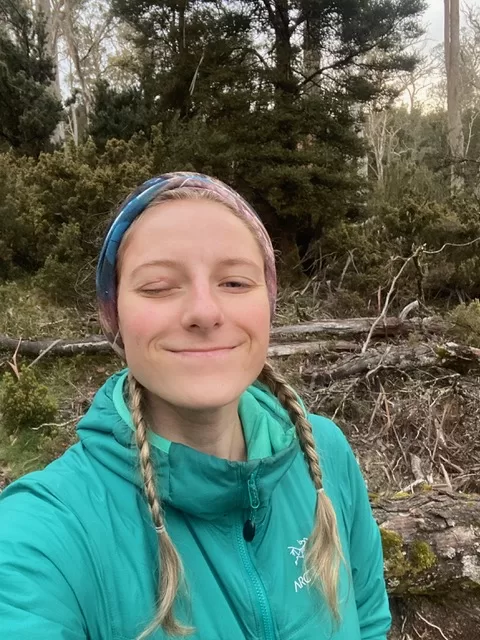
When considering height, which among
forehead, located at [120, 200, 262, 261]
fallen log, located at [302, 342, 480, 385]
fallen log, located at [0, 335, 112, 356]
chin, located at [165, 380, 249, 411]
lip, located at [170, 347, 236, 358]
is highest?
forehead, located at [120, 200, 262, 261]

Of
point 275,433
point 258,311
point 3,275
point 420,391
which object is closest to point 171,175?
point 258,311

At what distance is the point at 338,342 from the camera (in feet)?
16.2

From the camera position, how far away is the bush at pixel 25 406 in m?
3.89

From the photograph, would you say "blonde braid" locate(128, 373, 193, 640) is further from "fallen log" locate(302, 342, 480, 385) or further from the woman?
"fallen log" locate(302, 342, 480, 385)

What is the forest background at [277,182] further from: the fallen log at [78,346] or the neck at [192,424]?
the neck at [192,424]

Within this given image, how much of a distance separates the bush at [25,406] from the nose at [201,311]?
324 centimetres

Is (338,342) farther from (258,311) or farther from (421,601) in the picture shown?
(258,311)

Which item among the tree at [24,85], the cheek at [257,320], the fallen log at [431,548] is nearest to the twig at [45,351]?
the fallen log at [431,548]

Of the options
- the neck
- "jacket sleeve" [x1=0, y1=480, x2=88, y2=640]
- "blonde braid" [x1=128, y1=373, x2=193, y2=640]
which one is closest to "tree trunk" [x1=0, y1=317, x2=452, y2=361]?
the neck

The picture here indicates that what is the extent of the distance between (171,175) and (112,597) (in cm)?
90

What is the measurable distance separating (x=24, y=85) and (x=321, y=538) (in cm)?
1108

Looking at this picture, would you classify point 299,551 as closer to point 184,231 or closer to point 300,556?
point 300,556

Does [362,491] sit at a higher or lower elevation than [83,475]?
lower

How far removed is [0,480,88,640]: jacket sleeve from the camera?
82cm
